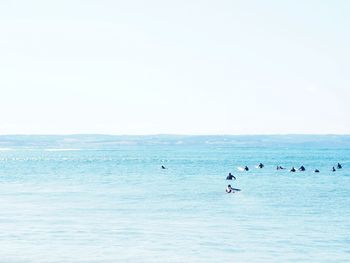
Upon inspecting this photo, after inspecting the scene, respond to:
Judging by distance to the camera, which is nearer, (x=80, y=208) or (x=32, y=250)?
(x=32, y=250)

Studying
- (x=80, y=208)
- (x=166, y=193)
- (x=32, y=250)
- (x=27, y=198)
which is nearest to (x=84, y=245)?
(x=32, y=250)

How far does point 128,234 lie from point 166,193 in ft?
90.8

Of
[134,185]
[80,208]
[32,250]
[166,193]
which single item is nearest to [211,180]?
[134,185]

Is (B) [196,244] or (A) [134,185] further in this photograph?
(A) [134,185]

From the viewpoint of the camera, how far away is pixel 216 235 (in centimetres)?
3291

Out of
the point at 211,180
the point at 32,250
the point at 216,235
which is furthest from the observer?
the point at 211,180

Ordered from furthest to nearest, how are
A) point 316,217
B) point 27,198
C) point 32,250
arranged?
point 27,198
point 316,217
point 32,250

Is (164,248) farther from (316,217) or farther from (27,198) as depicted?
(27,198)

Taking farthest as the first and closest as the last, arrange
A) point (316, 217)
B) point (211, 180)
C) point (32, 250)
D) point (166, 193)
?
point (211, 180) < point (166, 193) < point (316, 217) < point (32, 250)

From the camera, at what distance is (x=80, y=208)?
149 ft

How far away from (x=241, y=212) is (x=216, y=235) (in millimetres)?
11203

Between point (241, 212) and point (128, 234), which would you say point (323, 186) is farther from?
point (128, 234)

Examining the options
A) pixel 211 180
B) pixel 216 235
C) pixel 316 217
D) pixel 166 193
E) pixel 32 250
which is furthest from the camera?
pixel 211 180

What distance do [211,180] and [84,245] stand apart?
52.1 m
